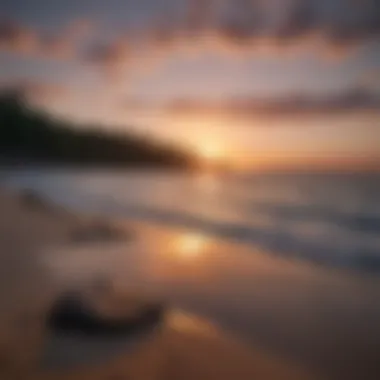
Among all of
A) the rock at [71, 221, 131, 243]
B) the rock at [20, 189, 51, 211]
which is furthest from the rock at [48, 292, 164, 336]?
the rock at [20, 189, 51, 211]

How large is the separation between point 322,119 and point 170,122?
1.18ft

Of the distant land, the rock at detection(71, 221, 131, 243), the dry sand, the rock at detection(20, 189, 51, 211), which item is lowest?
the dry sand

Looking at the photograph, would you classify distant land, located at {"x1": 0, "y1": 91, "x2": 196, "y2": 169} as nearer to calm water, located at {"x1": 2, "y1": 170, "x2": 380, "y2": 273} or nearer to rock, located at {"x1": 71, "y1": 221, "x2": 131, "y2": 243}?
calm water, located at {"x1": 2, "y1": 170, "x2": 380, "y2": 273}

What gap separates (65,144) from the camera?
3.84ft

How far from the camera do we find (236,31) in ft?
3.76

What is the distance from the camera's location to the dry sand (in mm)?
1003

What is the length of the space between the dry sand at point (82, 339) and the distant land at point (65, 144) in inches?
4.5

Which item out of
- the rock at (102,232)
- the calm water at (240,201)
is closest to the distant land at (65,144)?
the calm water at (240,201)

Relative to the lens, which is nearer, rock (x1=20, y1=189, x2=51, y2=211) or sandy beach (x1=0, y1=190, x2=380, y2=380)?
sandy beach (x1=0, y1=190, x2=380, y2=380)

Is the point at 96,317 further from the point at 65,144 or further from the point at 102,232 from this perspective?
the point at 65,144

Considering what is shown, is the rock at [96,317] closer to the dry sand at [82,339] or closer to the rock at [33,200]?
the dry sand at [82,339]

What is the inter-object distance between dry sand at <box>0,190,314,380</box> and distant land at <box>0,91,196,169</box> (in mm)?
114

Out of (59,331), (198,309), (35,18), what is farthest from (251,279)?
(35,18)

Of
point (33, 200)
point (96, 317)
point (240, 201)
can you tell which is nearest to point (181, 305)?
point (96, 317)
